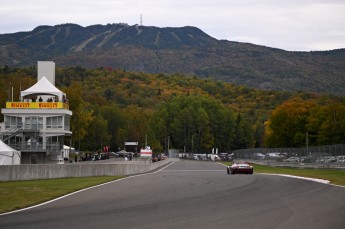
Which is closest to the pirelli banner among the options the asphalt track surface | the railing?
the railing

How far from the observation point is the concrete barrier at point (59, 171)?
3397 cm

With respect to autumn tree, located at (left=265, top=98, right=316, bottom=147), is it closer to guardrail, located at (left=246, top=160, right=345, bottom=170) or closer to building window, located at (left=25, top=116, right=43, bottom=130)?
guardrail, located at (left=246, top=160, right=345, bottom=170)

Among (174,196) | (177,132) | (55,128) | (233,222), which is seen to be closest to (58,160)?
(55,128)

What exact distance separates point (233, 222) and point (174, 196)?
27.2 feet

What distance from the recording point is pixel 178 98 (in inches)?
6919

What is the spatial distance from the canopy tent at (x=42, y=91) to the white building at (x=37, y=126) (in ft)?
0.62

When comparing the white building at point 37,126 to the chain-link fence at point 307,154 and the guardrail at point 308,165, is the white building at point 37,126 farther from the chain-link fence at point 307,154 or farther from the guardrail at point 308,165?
the chain-link fence at point 307,154

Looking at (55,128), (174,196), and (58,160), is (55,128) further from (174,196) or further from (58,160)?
(174,196)

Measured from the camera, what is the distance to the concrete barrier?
3397cm

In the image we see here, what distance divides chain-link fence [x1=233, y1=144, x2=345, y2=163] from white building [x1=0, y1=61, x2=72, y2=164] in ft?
91.4

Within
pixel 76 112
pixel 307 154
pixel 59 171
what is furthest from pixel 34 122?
pixel 59 171

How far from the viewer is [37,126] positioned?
81.4 metres

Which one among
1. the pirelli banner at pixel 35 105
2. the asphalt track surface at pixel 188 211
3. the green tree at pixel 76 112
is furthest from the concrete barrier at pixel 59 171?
the green tree at pixel 76 112

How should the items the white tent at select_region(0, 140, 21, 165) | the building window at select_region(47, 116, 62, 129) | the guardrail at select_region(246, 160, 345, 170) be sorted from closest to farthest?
the white tent at select_region(0, 140, 21, 165) → the guardrail at select_region(246, 160, 345, 170) → the building window at select_region(47, 116, 62, 129)
